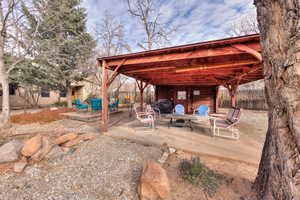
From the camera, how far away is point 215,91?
8.13 metres

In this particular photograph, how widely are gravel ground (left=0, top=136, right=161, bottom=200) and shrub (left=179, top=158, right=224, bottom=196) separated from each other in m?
0.78

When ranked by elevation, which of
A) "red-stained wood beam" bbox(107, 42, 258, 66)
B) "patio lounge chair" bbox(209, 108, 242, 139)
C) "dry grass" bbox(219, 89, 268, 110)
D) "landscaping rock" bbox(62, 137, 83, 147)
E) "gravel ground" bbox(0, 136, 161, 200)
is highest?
"red-stained wood beam" bbox(107, 42, 258, 66)

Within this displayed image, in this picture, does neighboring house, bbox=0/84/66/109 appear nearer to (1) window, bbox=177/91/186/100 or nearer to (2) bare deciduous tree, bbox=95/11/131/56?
(2) bare deciduous tree, bbox=95/11/131/56

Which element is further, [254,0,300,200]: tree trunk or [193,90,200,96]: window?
[193,90,200,96]: window

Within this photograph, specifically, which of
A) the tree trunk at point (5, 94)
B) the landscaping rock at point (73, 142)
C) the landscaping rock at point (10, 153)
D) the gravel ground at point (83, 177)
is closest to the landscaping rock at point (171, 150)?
the gravel ground at point (83, 177)

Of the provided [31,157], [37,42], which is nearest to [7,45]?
[37,42]

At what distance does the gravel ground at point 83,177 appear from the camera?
161 cm

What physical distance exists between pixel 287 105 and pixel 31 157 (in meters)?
3.96

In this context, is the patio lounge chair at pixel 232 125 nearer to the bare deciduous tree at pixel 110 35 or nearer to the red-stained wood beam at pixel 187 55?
the red-stained wood beam at pixel 187 55

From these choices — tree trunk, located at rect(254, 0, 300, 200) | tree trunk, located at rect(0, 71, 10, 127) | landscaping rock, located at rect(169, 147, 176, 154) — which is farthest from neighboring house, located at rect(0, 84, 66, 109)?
tree trunk, located at rect(254, 0, 300, 200)

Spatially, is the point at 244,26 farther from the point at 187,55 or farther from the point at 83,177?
A: the point at 83,177

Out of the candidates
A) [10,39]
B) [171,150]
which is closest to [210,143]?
[171,150]

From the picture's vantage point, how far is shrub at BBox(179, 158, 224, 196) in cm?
162

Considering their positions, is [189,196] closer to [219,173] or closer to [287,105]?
[219,173]
